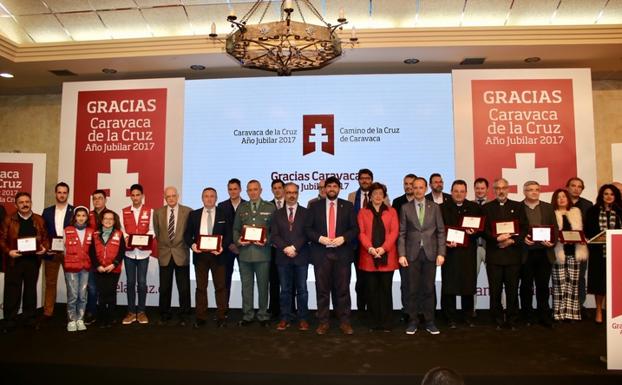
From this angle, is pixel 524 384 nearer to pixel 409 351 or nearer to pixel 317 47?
pixel 409 351

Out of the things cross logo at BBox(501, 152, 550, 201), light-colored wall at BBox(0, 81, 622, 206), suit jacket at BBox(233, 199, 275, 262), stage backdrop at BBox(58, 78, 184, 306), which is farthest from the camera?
light-colored wall at BBox(0, 81, 622, 206)

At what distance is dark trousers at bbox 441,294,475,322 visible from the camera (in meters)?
4.51

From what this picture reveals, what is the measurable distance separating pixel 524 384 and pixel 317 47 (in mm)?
2871

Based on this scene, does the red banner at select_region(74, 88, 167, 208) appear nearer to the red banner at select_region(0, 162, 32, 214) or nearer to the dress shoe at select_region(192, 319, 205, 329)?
the red banner at select_region(0, 162, 32, 214)

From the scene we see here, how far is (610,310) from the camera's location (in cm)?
317

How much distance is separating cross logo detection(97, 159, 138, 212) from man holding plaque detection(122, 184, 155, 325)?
1380 millimetres

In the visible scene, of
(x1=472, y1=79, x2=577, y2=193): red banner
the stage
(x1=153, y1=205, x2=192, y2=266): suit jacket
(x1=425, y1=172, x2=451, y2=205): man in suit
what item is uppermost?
(x1=472, y1=79, x2=577, y2=193): red banner

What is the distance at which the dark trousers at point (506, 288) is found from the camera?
436 centimetres

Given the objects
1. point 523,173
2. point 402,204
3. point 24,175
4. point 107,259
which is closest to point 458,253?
point 402,204

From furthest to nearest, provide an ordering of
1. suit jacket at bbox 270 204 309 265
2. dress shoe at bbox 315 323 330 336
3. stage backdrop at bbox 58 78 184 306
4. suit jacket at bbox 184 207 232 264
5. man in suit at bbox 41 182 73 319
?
stage backdrop at bbox 58 78 184 306 < man in suit at bbox 41 182 73 319 < suit jacket at bbox 184 207 232 264 < suit jacket at bbox 270 204 309 265 < dress shoe at bbox 315 323 330 336

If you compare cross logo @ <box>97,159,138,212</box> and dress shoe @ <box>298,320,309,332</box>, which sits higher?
cross logo @ <box>97,159,138,212</box>

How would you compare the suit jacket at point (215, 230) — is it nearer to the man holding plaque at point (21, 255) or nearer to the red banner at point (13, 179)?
the man holding plaque at point (21, 255)

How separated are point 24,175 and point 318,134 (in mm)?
3648

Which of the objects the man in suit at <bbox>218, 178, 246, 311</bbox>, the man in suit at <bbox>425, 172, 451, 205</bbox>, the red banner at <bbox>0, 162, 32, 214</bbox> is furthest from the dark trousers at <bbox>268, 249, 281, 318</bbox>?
the red banner at <bbox>0, 162, 32, 214</bbox>
